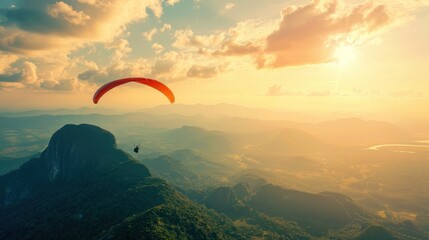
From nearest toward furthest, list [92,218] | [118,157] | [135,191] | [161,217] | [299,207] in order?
[161,217]
[92,218]
[135,191]
[118,157]
[299,207]

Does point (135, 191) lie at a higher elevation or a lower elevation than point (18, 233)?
higher

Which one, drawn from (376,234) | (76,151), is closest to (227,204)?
(376,234)

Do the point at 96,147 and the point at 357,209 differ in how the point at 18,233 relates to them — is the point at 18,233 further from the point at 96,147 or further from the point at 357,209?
the point at 357,209

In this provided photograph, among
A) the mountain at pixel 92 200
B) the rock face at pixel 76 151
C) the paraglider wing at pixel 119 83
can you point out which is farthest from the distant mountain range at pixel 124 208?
the paraglider wing at pixel 119 83

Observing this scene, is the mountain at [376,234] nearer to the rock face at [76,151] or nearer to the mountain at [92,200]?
the mountain at [92,200]

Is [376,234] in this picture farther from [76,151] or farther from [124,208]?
[76,151]

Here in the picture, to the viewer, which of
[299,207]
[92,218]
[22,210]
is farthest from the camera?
[299,207]

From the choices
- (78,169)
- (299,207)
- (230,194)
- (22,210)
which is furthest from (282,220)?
(22,210)

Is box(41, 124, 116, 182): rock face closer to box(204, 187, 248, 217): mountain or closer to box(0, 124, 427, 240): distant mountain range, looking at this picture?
box(0, 124, 427, 240): distant mountain range

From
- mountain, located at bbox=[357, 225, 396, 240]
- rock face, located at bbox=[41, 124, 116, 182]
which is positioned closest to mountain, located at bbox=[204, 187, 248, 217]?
mountain, located at bbox=[357, 225, 396, 240]
